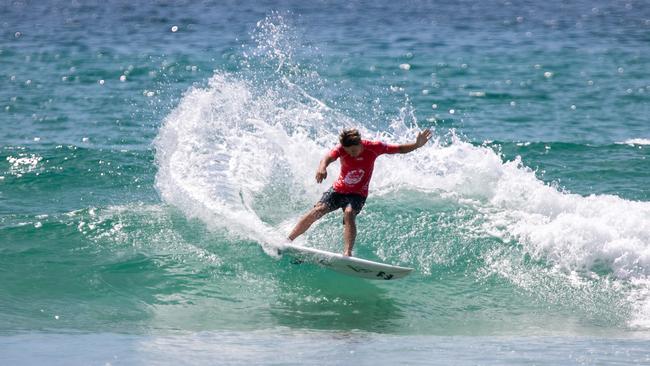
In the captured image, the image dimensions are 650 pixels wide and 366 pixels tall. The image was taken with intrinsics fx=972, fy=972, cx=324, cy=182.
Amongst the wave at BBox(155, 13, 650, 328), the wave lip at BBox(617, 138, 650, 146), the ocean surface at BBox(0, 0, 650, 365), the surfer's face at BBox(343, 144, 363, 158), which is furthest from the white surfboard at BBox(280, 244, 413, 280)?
the wave lip at BBox(617, 138, 650, 146)

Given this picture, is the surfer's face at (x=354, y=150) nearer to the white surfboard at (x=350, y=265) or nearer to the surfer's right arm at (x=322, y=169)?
the surfer's right arm at (x=322, y=169)

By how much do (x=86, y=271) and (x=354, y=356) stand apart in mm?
4787

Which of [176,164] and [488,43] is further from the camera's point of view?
[488,43]

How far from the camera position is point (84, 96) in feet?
78.7

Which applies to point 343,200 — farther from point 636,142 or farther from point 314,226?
point 636,142

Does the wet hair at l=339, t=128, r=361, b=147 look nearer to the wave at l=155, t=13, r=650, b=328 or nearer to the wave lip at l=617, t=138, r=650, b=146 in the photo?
the wave at l=155, t=13, r=650, b=328

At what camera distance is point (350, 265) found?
36.7 feet

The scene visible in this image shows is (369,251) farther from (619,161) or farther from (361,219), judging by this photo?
(619,161)

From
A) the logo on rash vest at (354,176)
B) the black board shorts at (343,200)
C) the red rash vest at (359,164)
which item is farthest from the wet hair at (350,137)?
the black board shorts at (343,200)

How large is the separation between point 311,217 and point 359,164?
87 cm

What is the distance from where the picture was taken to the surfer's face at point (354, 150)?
11.0 meters

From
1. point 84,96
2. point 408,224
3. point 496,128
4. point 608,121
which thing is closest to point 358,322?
point 408,224

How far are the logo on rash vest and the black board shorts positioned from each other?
15cm

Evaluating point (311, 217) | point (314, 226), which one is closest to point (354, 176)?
point (311, 217)
